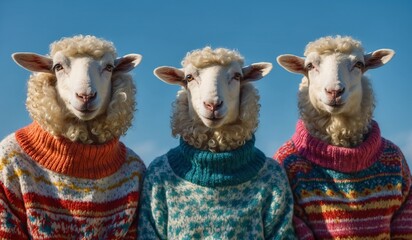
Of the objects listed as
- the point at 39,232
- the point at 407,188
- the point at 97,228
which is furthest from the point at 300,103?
the point at 39,232

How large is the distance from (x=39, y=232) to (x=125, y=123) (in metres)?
1.38

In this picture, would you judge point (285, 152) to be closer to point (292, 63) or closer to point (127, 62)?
point (292, 63)

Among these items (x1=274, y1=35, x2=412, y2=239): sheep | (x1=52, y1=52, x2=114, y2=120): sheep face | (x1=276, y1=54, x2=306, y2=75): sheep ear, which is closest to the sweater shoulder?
(x1=274, y1=35, x2=412, y2=239): sheep

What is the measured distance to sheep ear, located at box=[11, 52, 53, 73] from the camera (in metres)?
6.88

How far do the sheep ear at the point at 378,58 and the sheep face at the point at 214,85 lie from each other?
1188 mm

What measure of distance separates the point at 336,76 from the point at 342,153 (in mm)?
818

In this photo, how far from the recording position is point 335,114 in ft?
23.7

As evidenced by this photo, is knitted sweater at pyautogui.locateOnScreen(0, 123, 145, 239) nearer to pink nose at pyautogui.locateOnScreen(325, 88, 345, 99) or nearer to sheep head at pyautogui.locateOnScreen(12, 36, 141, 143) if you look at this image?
sheep head at pyautogui.locateOnScreen(12, 36, 141, 143)

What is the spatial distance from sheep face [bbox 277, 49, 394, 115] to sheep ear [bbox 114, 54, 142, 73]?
1.63m

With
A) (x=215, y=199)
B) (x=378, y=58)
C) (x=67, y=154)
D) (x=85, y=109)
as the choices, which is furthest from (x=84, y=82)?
(x=378, y=58)

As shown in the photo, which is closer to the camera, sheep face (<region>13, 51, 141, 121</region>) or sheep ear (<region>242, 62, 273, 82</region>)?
sheep face (<region>13, 51, 141, 121</region>)

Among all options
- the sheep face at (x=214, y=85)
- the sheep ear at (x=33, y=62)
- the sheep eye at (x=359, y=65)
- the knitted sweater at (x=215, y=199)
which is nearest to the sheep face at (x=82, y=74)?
the sheep ear at (x=33, y=62)

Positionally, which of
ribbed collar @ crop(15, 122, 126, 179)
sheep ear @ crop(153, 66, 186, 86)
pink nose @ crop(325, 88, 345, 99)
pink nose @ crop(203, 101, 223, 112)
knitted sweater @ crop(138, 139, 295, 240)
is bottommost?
knitted sweater @ crop(138, 139, 295, 240)

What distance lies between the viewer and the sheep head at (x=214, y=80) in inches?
262
